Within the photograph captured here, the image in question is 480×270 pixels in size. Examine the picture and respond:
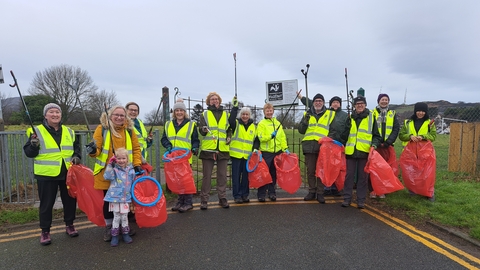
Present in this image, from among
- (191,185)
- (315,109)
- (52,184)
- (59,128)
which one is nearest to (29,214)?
(52,184)

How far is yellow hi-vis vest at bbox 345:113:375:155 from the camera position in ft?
15.1

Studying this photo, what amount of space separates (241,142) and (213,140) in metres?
0.52

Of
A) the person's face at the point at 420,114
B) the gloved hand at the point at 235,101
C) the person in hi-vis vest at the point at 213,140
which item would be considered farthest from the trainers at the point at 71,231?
the person's face at the point at 420,114

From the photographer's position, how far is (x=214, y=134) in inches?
181

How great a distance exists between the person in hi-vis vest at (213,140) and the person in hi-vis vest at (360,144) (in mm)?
2073

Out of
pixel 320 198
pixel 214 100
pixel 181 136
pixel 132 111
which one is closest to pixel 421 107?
pixel 320 198

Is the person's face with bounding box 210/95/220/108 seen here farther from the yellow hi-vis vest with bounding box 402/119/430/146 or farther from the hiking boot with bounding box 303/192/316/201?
the yellow hi-vis vest with bounding box 402/119/430/146

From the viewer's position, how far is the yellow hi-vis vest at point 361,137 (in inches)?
182

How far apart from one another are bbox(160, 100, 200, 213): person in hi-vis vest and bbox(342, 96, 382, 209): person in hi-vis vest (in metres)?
2.60

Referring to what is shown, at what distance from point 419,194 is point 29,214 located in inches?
256

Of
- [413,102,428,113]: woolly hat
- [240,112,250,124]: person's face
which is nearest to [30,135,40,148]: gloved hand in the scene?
[240,112,250,124]: person's face

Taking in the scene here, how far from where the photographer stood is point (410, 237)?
3.51 m

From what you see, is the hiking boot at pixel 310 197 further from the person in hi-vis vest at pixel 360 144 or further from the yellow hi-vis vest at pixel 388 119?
the yellow hi-vis vest at pixel 388 119

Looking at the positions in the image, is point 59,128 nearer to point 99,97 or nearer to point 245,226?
point 245,226
